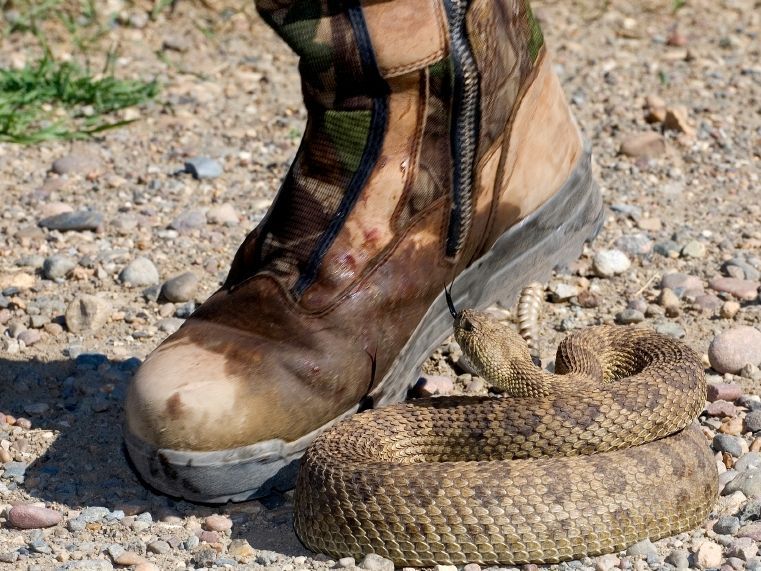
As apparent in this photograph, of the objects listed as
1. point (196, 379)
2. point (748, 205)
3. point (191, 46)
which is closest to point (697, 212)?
point (748, 205)

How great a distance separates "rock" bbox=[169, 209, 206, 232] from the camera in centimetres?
528

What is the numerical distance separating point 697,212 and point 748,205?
25 cm

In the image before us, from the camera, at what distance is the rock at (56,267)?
15.9 ft

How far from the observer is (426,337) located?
3879 millimetres

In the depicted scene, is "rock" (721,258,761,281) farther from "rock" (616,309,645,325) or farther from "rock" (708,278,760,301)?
"rock" (616,309,645,325)

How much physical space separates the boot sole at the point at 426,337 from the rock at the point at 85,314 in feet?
3.53

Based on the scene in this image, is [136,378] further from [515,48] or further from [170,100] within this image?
[170,100]

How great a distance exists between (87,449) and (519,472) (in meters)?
1.38

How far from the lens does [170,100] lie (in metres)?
6.61

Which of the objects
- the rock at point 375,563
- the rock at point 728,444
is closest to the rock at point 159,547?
the rock at point 375,563

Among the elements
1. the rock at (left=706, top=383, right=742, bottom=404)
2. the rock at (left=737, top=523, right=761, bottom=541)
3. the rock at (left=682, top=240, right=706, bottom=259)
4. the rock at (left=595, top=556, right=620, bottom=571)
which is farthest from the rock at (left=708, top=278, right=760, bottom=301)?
the rock at (left=595, top=556, right=620, bottom=571)

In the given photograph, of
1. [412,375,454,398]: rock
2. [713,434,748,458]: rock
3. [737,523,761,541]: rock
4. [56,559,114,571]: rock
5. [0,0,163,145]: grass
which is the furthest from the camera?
[0,0,163,145]: grass

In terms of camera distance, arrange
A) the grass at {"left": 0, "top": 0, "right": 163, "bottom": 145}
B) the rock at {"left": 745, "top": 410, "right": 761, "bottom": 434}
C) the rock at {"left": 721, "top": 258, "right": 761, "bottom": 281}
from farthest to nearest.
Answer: the grass at {"left": 0, "top": 0, "right": 163, "bottom": 145} → the rock at {"left": 721, "top": 258, "right": 761, "bottom": 281} → the rock at {"left": 745, "top": 410, "right": 761, "bottom": 434}

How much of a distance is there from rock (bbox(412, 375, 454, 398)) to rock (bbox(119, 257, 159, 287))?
126cm
